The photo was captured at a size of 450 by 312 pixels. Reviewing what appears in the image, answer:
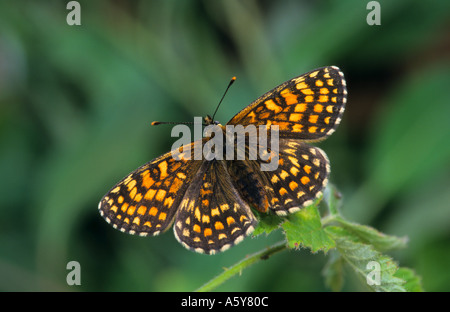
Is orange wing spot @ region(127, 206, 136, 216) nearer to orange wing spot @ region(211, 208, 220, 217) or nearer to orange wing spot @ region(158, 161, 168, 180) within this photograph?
orange wing spot @ region(158, 161, 168, 180)

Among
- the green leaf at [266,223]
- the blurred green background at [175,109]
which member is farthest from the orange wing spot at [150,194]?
the blurred green background at [175,109]

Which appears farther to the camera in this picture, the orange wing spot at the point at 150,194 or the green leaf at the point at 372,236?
the orange wing spot at the point at 150,194

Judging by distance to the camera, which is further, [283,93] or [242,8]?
[242,8]

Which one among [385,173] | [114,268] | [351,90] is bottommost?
[114,268]

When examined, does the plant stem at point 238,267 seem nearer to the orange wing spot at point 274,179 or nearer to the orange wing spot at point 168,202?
the orange wing spot at point 274,179

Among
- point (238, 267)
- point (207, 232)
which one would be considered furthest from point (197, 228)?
point (238, 267)

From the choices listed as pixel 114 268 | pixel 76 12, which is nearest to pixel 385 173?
pixel 114 268

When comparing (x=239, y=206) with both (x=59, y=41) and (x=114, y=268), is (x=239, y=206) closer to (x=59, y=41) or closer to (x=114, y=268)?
(x=114, y=268)
